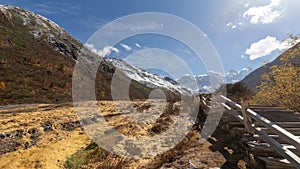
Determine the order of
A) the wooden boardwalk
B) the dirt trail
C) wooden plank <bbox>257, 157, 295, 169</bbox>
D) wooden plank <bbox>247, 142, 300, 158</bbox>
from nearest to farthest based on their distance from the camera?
the wooden boardwalk, wooden plank <bbox>257, 157, 295, 169</bbox>, wooden plank <bbox>247, 142, 300, 158</bbox>, the dirt trail

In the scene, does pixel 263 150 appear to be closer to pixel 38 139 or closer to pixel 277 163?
pixel 277 163

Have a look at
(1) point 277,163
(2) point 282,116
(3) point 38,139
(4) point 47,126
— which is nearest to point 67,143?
(3) point 38,139

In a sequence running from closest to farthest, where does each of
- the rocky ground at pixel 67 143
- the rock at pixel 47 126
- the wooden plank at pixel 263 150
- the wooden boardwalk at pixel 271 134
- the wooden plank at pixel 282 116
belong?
the wooden boardwalk at pixel 271 134 < the wooden plank at pixel 263 150 < the rocky ground at pixel 67 143 < the wooden plank at pixel 282 116 < the rock at pixel 47 126

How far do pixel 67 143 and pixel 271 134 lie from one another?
26.7ft

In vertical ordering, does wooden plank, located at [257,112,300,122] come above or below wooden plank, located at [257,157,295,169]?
above

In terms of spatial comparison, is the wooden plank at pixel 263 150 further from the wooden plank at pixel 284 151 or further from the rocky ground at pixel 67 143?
the rocky ground at pixel 67 143

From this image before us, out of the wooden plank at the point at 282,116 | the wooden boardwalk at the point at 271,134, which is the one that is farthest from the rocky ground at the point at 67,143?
the wooden plank at the point at 282,116

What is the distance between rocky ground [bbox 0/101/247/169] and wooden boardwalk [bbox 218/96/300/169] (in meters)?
0.93

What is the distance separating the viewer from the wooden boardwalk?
16.4 feet

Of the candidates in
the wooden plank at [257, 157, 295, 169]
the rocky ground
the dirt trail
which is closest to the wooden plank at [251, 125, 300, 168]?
the wooden plank at [257, 157, 295, 169]

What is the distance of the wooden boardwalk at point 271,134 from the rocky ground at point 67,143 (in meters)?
0.93

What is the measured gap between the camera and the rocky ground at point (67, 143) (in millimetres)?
6473

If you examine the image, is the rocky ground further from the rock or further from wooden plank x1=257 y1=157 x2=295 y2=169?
wooden plank x1=257 y1=157 x2=295 y2=169

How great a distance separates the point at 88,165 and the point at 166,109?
7915mm
